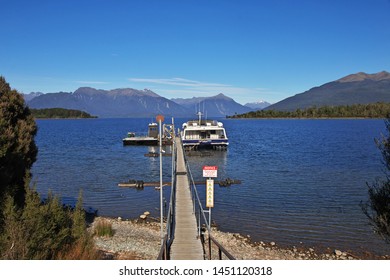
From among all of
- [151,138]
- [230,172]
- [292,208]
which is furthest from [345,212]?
[151,138]

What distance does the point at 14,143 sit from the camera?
12125 mm

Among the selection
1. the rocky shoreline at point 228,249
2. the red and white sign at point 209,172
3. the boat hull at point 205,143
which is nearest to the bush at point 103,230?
the rocky shoreline at point 228,249

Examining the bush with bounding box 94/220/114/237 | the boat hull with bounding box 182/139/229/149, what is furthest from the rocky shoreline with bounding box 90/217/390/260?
the boat hull with bounding box 182/139/229/149

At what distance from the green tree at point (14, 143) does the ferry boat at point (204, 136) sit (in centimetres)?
→ 4212

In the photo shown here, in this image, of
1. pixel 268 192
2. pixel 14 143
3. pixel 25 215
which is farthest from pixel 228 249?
pixel 268 192

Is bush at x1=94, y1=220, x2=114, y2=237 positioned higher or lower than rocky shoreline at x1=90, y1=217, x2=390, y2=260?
higher

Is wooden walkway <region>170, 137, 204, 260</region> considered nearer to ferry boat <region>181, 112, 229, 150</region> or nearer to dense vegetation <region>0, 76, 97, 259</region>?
dense vegetation <region>0, 76, 97, 259</region>

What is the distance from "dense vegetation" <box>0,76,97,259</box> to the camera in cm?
802

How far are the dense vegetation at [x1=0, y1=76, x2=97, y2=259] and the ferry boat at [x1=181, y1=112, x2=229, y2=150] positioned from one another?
1682 inches

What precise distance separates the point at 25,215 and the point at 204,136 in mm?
50071

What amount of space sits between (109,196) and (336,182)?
1965 centimetres

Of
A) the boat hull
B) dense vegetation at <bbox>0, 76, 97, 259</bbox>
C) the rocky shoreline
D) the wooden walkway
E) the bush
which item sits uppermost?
dense vegetation at <bbox>0, 76, 97, 259</bbox>

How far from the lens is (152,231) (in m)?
17.7
